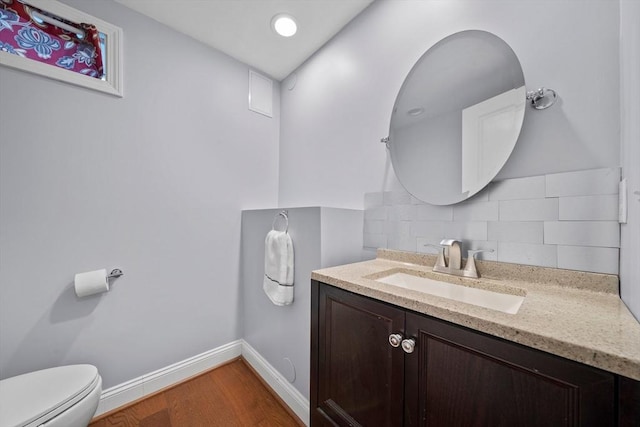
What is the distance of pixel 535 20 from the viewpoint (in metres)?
0.87

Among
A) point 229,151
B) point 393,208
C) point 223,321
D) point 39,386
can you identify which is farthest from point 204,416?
point 229,151

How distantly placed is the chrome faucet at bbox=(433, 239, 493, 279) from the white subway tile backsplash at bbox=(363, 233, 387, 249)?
0.33 metres

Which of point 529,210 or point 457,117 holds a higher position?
point 457,117

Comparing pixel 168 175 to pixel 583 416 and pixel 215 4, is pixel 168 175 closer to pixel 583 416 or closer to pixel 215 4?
pixel 215 4

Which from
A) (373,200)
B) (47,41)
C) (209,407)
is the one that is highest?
(47,41)

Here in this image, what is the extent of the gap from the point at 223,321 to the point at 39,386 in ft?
3.10

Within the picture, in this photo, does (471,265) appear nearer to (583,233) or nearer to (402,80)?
(583,233)

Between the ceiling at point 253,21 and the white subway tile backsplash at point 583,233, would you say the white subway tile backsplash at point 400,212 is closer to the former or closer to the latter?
the white subway tile backsplash at point 583,233

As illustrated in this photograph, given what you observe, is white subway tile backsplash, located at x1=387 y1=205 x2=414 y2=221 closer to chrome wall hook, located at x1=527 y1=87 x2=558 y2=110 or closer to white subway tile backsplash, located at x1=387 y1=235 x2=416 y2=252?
white subway tile backsplash, located at x1=387 y1=235 x2=416 y2=252

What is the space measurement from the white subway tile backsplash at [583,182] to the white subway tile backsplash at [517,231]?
0.41 ft

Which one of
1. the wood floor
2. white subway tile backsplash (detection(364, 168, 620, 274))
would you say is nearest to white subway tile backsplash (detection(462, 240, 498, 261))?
white subway tile backsplash (detection(364, 168, 620, 274))

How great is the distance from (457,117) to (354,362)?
114 centimetres

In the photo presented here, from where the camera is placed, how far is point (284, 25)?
1.54m

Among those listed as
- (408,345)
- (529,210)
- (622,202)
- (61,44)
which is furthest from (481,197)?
(61,44)
